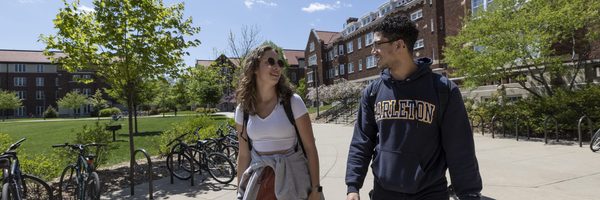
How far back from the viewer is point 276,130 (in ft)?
9.05

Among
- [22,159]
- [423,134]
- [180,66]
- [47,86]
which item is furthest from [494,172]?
[47,86]

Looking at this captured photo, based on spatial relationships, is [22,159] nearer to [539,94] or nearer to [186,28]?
[186,28]

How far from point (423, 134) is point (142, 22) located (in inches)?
284

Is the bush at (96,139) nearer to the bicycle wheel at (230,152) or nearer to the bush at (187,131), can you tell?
the bush at (187,131)

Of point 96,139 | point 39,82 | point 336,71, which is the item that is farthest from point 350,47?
point 39,82

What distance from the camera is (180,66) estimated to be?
9.30 m

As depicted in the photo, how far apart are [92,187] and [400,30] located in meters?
4.73

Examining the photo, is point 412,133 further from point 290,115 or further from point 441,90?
point 290,115

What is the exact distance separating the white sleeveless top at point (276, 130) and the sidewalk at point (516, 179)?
3.67m

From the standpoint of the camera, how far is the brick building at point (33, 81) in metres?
74.6

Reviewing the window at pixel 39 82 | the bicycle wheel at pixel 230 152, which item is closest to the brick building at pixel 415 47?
the bicycle wheel at pixel 230 152

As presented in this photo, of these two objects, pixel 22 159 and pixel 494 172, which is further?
pixel 494 172

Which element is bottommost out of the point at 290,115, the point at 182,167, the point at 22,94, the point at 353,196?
the point at 182,167

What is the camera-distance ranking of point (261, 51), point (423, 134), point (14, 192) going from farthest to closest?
1. point (14, 192)
2. point (261, 51)
3. point (423, 134)
